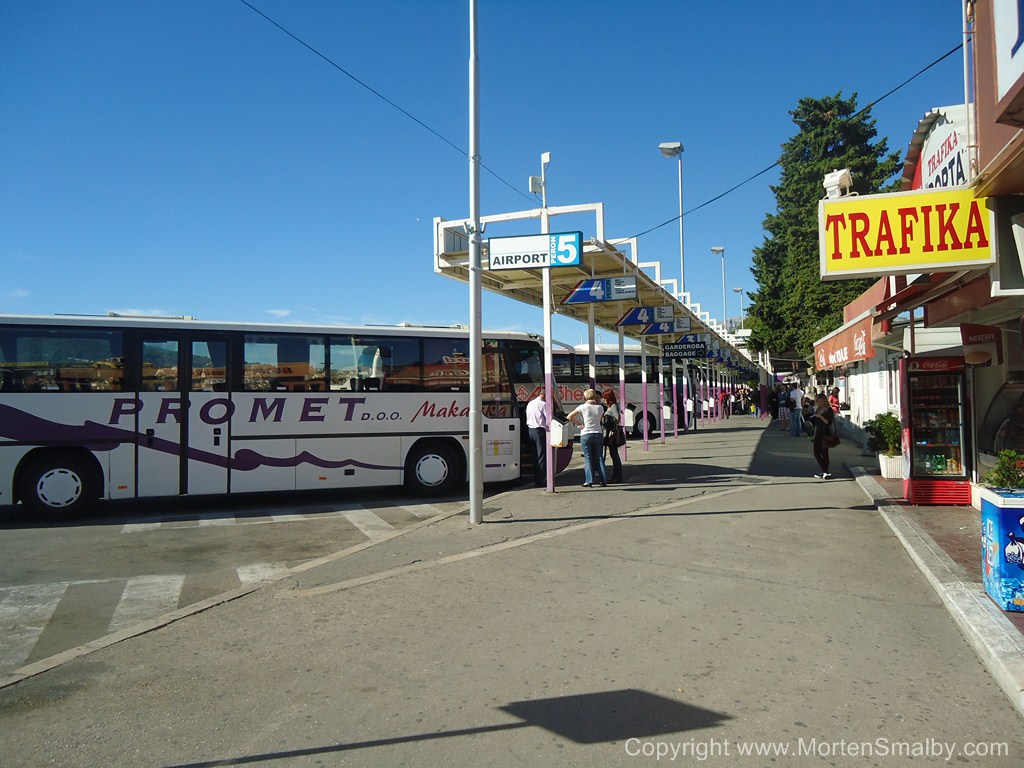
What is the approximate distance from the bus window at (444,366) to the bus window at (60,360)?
4.71 metres

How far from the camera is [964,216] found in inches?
248

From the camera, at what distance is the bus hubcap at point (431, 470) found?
505 inches

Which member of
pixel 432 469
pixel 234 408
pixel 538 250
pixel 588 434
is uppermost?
pixel 538 250

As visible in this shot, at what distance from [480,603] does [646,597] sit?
142 centimetres

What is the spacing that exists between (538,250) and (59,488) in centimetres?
763

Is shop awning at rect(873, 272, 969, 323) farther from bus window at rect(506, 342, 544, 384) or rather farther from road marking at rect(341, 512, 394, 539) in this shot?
road marking at rect(341, 512, 394, 539)

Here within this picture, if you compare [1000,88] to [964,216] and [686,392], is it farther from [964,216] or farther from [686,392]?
[686,392]

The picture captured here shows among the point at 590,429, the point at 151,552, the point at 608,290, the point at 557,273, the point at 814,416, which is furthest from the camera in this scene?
the point at 557,273

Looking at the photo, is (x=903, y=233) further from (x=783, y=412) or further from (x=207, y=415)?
(x=783, y=412)

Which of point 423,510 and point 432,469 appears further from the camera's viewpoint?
point 432,469

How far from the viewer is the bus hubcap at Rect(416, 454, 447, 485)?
12.8m

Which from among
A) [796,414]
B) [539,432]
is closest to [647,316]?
[539,432]

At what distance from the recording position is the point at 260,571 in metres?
7.75

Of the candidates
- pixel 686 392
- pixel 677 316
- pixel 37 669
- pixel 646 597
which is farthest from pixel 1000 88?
pixel 686 392
